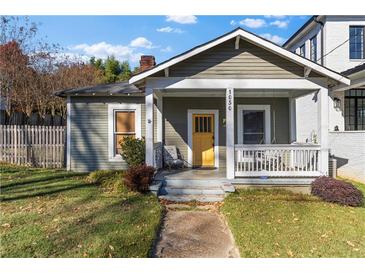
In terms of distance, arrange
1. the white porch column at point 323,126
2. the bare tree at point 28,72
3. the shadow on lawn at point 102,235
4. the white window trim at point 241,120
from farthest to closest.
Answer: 1. the bare tree at point 28,72
2. the white window trim at point 241,120
3. the white porch column at point 323,126
4. the shadow on lawn at point 102,235

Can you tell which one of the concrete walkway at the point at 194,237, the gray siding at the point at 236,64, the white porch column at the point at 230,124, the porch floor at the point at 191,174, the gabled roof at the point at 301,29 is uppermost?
the gabled roof at the point at 301,29

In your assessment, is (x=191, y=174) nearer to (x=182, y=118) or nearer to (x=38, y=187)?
(x=182, y=118)

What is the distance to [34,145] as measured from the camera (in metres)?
12.5

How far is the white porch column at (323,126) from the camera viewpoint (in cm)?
857

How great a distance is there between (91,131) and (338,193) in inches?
337

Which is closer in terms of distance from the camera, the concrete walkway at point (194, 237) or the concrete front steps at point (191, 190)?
the concrete walkway at point (194, 237)

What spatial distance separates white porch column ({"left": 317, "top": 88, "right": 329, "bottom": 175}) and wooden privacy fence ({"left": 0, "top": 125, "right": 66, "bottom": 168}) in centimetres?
965

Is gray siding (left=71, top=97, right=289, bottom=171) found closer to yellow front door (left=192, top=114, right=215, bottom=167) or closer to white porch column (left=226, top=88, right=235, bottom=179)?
yellow front door (left=192, top=114, right=215, bottom=167)

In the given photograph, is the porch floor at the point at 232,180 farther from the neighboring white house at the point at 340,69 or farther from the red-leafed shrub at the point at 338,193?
the neighboring white house at the point at 340,69

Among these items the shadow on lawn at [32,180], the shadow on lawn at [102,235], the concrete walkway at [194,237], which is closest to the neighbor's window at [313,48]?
the concrete walkway at [194,237]

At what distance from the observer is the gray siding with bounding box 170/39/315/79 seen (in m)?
8.55

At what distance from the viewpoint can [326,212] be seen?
6.73 m

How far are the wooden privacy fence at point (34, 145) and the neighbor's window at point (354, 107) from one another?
12.1 meters

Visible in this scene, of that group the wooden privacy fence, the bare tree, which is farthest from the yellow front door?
the bare tree
